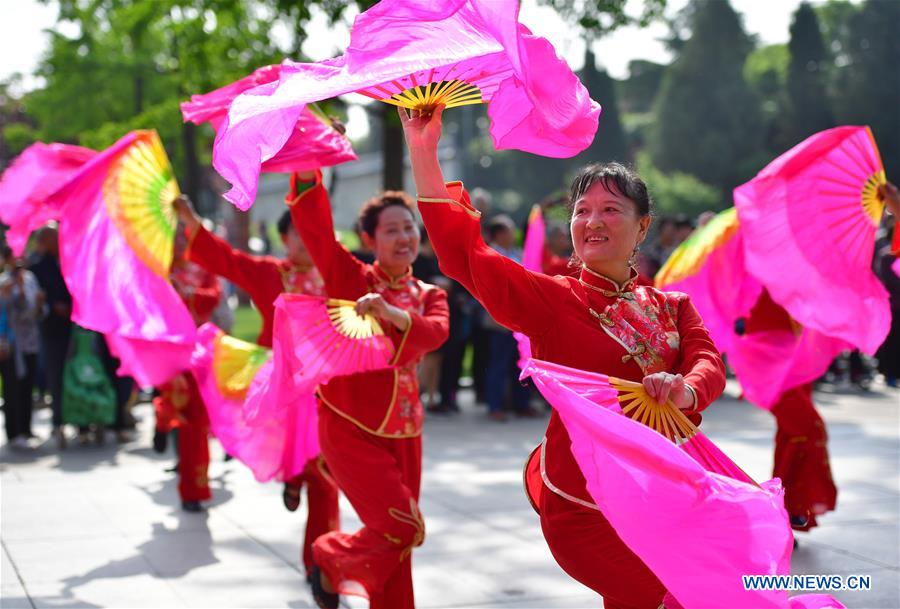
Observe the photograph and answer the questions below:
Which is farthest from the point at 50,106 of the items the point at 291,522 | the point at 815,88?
A: the point at 815,88

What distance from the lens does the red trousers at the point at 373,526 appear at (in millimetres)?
4059

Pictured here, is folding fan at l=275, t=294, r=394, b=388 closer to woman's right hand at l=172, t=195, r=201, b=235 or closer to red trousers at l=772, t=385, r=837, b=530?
woman's right hand at l=172, t=195, r=201, b=235

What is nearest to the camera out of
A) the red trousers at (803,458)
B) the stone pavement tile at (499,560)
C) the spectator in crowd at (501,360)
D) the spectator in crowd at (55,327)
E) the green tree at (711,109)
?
the stone pavement tile at (499,560)

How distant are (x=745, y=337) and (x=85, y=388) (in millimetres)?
5539

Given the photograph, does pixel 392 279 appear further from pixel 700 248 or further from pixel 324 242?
pixel 700 248

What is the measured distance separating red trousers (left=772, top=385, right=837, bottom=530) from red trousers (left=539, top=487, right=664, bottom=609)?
118 inches

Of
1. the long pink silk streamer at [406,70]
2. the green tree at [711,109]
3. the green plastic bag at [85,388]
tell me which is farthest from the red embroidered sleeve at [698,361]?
the green tree at [711,109]

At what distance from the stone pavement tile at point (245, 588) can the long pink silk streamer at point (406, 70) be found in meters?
2.65

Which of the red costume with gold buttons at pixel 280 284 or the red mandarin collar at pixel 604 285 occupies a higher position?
the red mandarin collar at pixel 604 285

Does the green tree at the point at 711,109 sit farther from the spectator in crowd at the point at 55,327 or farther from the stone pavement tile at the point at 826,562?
the stone pavement tile at the point at 826,562

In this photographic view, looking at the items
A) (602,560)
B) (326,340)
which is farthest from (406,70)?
(326,340)

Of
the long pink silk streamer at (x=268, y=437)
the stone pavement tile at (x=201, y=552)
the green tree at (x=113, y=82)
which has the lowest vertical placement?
the stone pavement tile at (x=201, y=552)

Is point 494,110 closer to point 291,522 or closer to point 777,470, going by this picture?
point 777,470

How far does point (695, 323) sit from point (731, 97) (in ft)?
143
